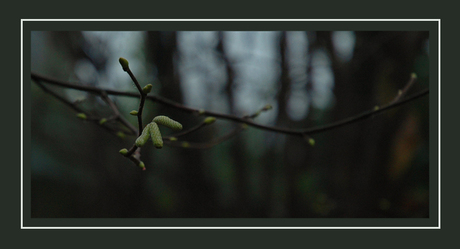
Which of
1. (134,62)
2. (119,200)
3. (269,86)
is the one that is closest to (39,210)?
(119,200)

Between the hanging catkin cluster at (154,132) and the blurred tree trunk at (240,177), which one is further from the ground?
the hanging catkin cluster at (154,132)

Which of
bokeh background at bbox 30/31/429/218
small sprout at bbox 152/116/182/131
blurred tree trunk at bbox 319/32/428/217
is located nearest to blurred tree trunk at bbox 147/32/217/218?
bokeh background at bbox 30/31/429/218

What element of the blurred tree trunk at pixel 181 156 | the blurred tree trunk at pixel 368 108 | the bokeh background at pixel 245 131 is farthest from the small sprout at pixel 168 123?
the blurred tree trunk at pixel 181 156

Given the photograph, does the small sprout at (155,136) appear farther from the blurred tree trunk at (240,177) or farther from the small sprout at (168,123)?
the blurred tree trunk at (240,177)

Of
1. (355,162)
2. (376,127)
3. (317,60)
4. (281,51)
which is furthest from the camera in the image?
(281,51)

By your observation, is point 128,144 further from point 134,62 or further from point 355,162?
point 355,162

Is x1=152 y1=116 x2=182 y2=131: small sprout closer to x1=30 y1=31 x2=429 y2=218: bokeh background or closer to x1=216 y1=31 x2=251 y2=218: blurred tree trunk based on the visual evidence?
x1=30 y1=31 x2=429 y2=218: bokeh background
